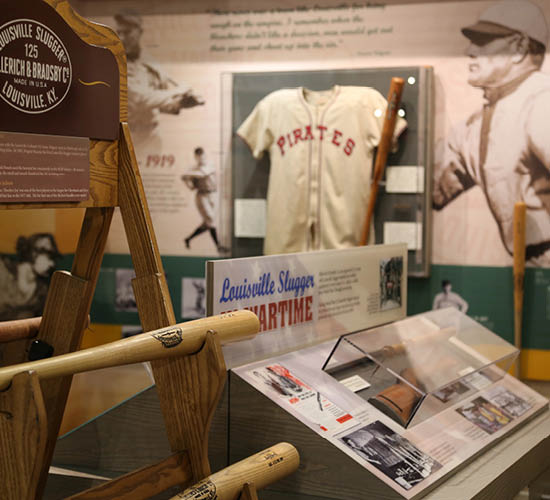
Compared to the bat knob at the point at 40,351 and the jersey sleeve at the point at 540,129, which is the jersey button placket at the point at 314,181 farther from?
the bat knob at the point at 40,351

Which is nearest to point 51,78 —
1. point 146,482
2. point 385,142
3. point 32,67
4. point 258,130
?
point 32,67

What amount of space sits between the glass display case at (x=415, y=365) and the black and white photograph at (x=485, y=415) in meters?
0.03

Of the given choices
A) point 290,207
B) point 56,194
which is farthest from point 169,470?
point 290,207

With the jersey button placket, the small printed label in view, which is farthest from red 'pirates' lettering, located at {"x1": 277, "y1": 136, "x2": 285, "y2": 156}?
the small printed label

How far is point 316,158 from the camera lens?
415 cm

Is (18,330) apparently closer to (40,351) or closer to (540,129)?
(40,351)

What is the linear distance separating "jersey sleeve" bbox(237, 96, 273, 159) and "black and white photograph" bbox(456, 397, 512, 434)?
7.48 feet

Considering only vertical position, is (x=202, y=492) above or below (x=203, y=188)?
below

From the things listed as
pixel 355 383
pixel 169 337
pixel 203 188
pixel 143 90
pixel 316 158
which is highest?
pixel 143 90

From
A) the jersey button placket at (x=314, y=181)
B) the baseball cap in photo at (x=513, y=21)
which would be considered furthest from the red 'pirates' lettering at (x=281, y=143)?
the baseball cap in photo at (x=513, y=21)

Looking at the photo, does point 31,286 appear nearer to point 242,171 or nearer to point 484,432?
point 242,171

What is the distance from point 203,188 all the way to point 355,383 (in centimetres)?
258

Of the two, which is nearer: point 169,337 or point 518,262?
Answer: point 169,337

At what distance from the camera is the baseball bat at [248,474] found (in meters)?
1.43
